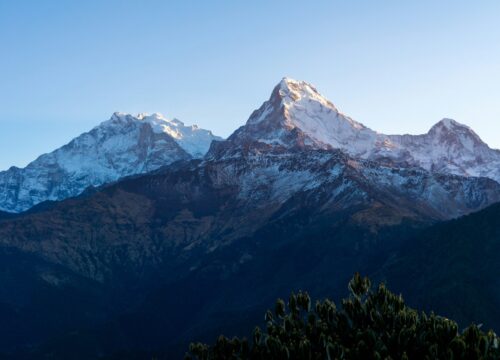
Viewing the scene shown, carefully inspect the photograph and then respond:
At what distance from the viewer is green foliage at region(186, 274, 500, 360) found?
3216 inches

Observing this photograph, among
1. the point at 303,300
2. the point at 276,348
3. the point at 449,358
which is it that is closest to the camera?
the point at 449,358

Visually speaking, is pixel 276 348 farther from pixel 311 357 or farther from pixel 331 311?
pixel 331 311

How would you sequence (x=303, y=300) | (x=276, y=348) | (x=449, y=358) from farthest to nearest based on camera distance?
(x=303, y=300), (x=276, y=348), (x=449, y=358)

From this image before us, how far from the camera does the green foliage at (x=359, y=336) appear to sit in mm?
81688

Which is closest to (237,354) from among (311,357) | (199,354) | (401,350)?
(199,354)

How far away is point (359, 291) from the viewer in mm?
91438

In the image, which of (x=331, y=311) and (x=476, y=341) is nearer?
(x=476, y=341)

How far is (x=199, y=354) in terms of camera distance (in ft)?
303

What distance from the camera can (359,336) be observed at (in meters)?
85.8

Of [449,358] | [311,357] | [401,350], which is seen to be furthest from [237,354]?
[449,358]

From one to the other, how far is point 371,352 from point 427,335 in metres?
7.56

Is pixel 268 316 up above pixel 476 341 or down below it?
above

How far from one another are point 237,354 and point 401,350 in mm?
18379

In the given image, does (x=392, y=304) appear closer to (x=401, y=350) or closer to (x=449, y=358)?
(x=401, y=350)
